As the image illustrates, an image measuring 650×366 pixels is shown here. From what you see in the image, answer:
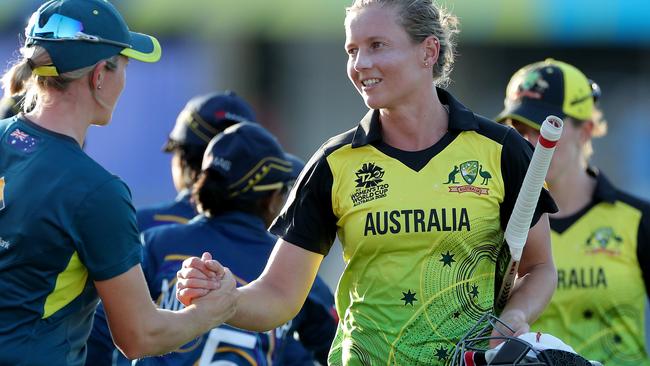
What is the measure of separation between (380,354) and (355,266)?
316mm

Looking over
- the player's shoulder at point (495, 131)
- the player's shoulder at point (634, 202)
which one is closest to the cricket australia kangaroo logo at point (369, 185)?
the player's shoulder at point (495, 131)

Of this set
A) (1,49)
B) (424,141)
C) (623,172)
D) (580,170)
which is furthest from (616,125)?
(424,141)

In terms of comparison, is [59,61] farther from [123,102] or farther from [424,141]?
[123,102]

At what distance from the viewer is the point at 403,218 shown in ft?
13.4

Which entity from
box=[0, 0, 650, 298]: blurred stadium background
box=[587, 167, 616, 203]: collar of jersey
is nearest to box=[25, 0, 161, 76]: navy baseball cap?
box=[587, 167, 616, 203]: collar of jersey

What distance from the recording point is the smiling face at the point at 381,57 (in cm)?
417

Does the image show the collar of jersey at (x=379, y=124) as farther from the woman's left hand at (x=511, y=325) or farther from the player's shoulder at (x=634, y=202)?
the player's shoulder at (x=634, y=202)

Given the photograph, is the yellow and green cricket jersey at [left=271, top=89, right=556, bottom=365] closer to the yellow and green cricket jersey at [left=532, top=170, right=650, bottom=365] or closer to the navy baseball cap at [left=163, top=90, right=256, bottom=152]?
the yellow and green cricket jersey at [left=532, top=170, right=650, bottom=365]

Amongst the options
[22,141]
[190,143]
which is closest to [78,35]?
[22,141]

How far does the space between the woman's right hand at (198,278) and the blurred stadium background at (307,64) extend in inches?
448

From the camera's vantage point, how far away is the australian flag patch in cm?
379

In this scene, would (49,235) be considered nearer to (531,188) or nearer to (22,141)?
(22,141)

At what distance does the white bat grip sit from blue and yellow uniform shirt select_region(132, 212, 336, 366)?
138 cm

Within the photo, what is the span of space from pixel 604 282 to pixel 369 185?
1.88 metres
